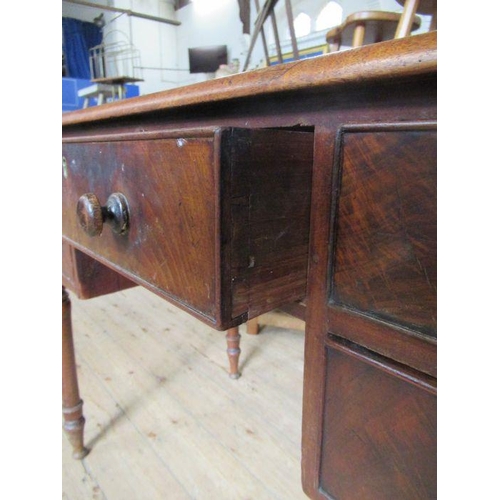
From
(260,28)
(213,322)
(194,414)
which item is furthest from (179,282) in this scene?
(260,28)

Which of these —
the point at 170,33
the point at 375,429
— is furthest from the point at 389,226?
the point at 170,33

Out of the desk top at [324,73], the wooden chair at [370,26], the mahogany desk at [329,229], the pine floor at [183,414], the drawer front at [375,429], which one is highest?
the wooden chair at [370,26]

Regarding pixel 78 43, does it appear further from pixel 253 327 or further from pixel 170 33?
pixel 253 327

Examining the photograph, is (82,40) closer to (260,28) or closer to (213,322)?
(260,28)

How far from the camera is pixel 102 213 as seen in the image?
1.26 ft

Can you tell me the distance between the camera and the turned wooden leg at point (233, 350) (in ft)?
3.94

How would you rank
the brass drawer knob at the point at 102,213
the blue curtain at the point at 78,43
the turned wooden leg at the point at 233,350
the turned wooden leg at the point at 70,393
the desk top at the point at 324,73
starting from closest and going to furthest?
the desk top at the point at 324,73, the brass drawer knob at the point at 102,213, the turned wooden leg at the point at 70,393, the turned wooden leg at the point at 233,350, the blue curtain at the point at 78,43

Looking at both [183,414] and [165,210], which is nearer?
[165,210]

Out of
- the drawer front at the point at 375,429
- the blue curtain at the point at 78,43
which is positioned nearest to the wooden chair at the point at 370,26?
the drawer front at the point at 375,429

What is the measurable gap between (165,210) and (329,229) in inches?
5.5

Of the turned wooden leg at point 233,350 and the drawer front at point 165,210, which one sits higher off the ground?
the drawer front at point 165,210

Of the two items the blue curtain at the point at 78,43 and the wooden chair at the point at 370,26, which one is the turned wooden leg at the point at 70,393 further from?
the blue curtain at the point at 78,43

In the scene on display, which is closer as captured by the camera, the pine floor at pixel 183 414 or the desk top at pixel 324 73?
the desk top at pixel 324 73
